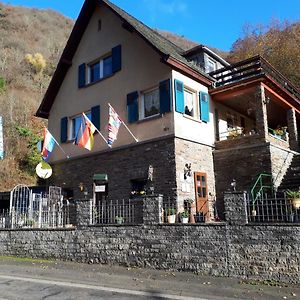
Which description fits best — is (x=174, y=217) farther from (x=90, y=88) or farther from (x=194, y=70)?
(x=90, y=88)

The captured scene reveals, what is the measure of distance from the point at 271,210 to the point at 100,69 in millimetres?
12216

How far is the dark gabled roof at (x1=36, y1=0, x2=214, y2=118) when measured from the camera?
1638 cm

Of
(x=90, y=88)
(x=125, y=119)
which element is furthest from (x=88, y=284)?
(x=90, y=88)

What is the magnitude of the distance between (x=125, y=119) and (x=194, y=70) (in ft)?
12.2

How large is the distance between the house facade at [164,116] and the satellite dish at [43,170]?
47cm

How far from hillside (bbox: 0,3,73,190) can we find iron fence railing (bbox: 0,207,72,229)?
14.2m

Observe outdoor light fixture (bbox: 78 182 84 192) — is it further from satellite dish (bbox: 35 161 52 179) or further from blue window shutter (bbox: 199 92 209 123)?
blue window shutter (bbox: 199 92 209 123)

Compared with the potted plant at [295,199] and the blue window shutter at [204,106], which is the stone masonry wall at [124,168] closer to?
the blue window shutter at [204,106]

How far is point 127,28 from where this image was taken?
18.0 meters

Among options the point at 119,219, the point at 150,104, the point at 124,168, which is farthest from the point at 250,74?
the point at 119,219

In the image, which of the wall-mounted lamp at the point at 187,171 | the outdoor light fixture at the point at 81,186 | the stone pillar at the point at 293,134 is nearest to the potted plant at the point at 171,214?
the wall-mounted lamp at the point at 187,171

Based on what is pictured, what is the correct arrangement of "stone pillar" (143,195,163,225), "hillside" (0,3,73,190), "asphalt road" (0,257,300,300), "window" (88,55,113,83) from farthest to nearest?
"hillside" (0,3,73,190), "window" (88,55,113,83), "stone pillar" (143,195,163,225), "asphalt road" (0,257,300,300)

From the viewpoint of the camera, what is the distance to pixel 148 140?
1631 centimetres

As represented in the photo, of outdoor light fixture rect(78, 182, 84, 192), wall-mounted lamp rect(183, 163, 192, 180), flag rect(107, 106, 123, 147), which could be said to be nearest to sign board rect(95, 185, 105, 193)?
outdoor light fixture rect(78, 182, 84, 192)
